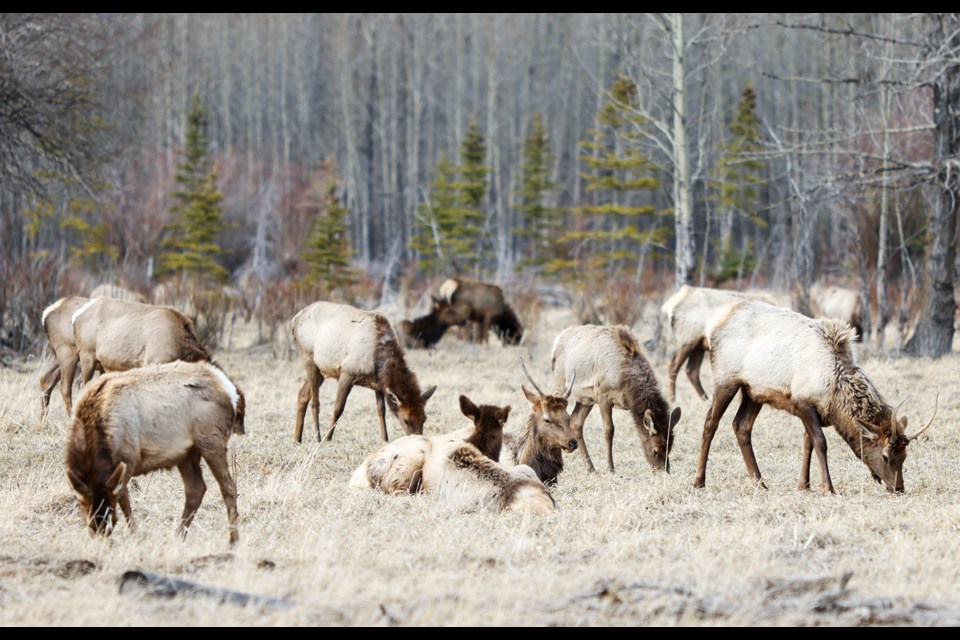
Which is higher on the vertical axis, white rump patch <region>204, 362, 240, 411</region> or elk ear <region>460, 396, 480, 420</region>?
white rump patch <region>204, 362, 240, 411</region>

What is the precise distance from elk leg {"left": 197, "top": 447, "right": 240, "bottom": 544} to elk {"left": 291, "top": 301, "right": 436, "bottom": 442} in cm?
435

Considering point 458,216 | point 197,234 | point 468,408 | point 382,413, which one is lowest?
point 382,413

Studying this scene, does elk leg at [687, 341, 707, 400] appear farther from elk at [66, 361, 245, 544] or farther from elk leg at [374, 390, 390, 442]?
elk at [66, 361, 245, 544]

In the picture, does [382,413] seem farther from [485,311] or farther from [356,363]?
[485,311]

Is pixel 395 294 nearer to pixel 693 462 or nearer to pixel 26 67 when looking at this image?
pixel 26 67

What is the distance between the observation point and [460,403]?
8.45 meters

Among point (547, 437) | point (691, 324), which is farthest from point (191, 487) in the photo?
point (691, 324)

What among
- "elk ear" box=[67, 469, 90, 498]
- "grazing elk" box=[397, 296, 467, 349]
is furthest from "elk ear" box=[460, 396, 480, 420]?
"grazing elk" box=[397, 296, 467, 349]

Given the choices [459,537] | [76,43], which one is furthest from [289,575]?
[76,43]

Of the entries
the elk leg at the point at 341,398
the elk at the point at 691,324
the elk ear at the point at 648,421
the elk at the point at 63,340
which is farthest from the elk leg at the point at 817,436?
the elk at the point at 63,340

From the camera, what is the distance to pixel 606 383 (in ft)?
32.8

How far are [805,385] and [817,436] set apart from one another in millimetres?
412

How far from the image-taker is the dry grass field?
484 centimetres

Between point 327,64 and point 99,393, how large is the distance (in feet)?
199
